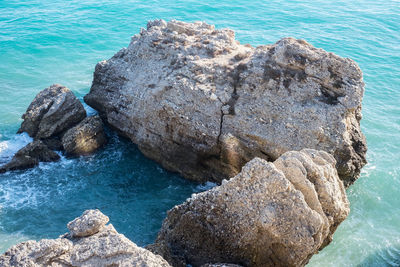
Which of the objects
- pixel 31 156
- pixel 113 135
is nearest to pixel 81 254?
pixel 31 156

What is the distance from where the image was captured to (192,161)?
15289 millimetres

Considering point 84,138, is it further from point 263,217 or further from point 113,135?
point 263,217

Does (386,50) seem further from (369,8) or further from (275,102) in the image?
(275,102)

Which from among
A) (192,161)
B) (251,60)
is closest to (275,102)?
(251,60)

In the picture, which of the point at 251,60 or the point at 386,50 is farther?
the point at 386,50

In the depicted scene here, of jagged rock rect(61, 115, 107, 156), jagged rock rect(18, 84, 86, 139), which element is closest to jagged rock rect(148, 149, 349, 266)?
jagged rock rect(61, 115, 107, 156)

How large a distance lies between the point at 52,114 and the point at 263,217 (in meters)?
11.6

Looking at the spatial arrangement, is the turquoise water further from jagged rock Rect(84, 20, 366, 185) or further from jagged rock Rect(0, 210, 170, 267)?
jagged rock Rect(0, 210, 170, 267)

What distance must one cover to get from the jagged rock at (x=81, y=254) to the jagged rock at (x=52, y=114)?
990cm

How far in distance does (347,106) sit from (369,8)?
1004 inches

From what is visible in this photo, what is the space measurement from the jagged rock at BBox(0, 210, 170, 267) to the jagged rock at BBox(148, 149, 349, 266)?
65.2 inches

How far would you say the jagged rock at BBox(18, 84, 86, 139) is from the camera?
1744 cm

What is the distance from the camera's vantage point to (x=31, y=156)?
54.2 ft

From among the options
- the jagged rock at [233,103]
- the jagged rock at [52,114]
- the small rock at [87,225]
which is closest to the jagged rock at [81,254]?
the small rock at [87,225]
